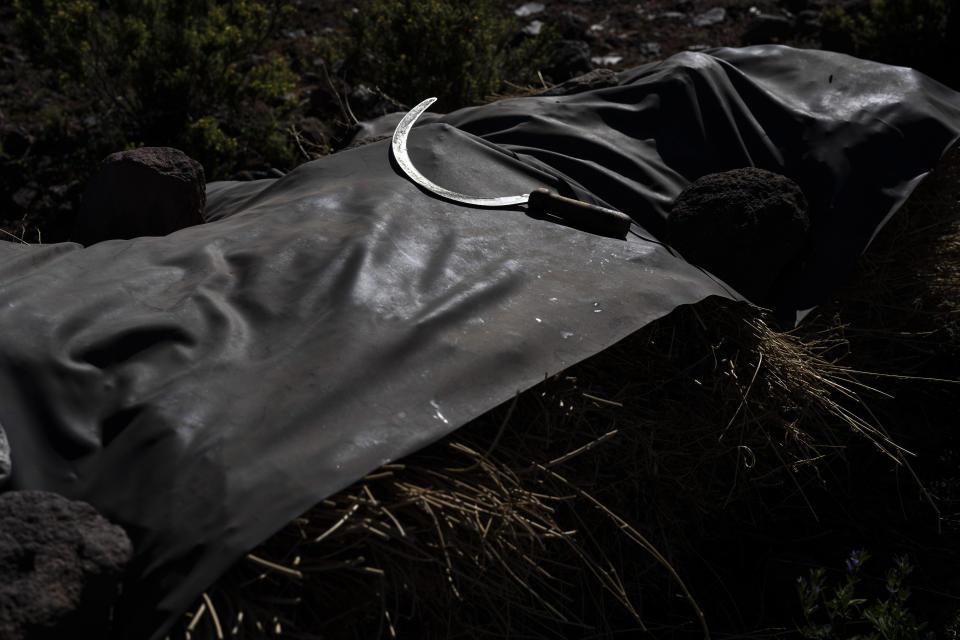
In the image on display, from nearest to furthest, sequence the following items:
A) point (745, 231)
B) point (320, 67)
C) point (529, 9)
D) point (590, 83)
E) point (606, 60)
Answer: point (745, 231), point (590, 83), point (320, 67), point (606, 60), point (529, 9)

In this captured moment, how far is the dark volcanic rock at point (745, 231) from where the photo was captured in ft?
9.28

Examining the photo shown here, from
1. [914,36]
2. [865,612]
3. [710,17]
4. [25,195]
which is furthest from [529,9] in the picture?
[865,612]

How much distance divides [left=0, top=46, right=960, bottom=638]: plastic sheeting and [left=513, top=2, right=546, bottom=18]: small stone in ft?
11.5

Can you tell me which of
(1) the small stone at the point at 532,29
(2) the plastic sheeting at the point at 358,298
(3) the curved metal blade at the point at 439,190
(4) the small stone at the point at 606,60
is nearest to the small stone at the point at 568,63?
(4) the small stone at the point at 606,60

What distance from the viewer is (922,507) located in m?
2.63

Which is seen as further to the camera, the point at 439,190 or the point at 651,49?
the point at 651,49

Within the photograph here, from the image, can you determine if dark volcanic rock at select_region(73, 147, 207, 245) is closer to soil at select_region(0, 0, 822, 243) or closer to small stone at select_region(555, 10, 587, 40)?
soil at select_region(0, 0, 822, 243)

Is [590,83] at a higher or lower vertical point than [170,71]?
higher

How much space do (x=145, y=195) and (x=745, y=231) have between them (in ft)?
6.81

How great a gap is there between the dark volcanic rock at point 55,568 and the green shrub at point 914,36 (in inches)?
195

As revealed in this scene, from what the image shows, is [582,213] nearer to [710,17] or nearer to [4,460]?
[4,460]

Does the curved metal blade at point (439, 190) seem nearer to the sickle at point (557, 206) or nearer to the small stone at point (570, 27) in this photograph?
the sickle at point (557, 206)

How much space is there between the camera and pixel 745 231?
281 centimetres

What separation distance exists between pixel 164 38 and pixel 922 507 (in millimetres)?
3971
